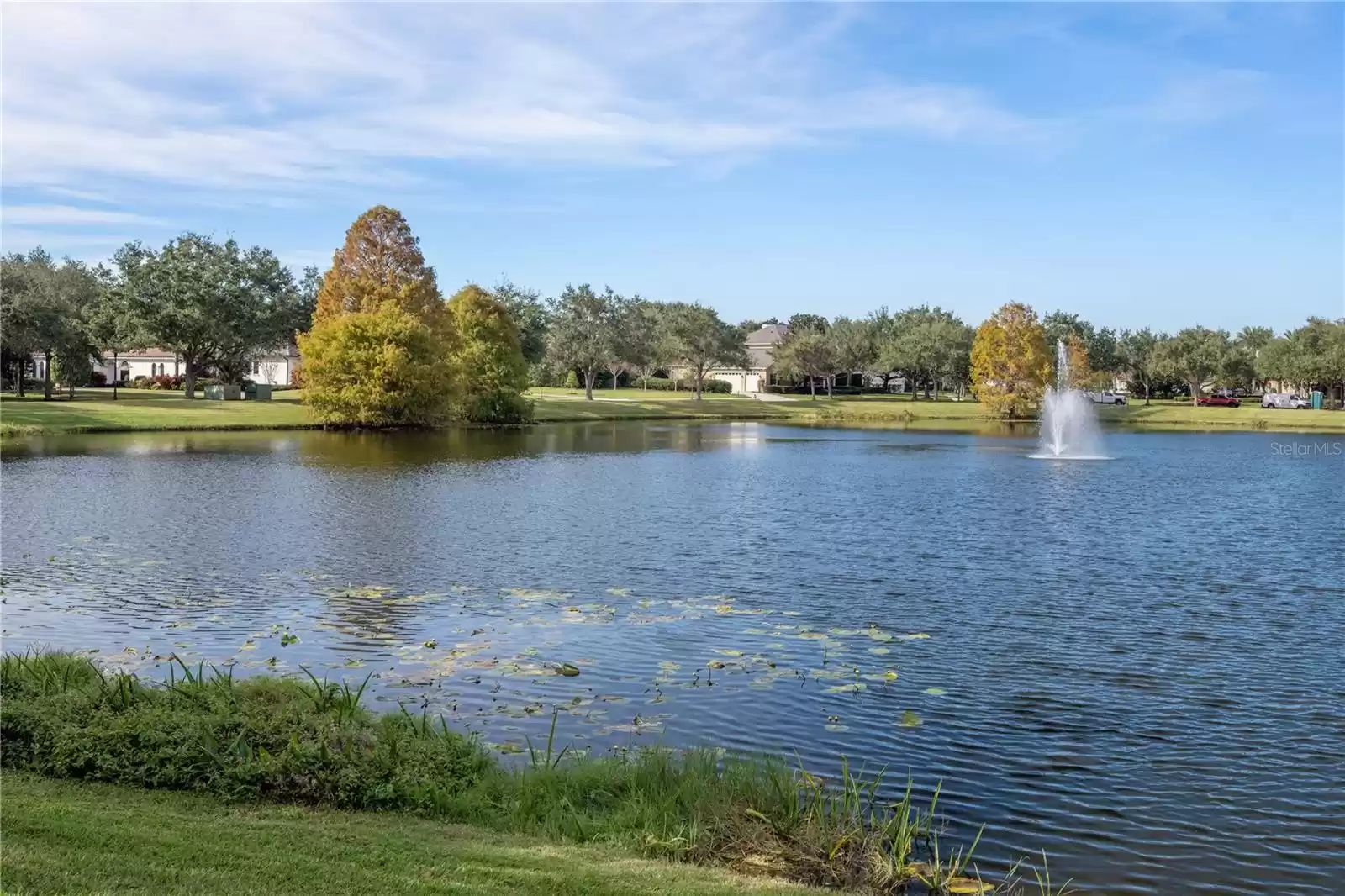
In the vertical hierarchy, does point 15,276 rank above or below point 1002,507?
above

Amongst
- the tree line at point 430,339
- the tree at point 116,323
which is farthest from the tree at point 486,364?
the tree at point 116,323

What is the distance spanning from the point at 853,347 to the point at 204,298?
241 ft

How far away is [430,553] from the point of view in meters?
23.9

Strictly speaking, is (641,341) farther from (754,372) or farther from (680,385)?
(754,372)

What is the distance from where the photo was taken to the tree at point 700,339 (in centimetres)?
10881

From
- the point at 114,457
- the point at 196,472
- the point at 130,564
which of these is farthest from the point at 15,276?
the point at 130,564

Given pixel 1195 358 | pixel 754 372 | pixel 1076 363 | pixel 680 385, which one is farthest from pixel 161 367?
pixel 1195 358

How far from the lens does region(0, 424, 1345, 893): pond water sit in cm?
1083

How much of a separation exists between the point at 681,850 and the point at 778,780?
126 centimetres

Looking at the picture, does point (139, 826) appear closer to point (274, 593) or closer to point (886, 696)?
point (886, 696)

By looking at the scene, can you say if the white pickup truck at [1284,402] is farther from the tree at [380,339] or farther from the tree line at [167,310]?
the tree line at [167,310]

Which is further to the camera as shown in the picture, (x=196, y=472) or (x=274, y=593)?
(x=196, y=472)

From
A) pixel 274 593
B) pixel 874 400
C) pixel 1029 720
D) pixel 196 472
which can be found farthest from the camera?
pixel 874 400

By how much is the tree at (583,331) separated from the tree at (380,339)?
25523 millimetres
